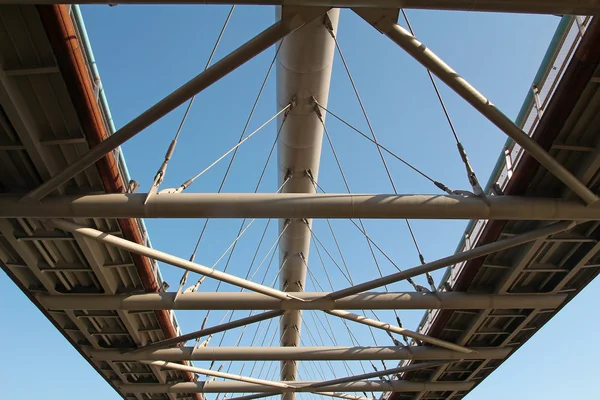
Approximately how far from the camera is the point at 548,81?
1132 centimetres

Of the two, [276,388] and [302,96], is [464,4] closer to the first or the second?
[302,96]

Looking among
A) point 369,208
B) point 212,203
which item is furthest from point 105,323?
point 369,208

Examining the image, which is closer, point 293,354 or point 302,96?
point 302,96

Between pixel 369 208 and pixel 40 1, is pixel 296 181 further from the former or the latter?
pixel 40 1

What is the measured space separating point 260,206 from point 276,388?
1572 centimetres

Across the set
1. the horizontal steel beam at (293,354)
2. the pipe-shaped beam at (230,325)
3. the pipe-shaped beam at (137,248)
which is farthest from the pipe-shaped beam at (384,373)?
the pipe-shaped beam at (137,248)

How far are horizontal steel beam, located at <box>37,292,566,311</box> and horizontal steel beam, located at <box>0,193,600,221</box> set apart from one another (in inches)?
215

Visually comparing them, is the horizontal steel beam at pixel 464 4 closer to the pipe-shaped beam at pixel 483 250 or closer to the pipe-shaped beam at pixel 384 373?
the pipe-shaped beam at pixel 483 250

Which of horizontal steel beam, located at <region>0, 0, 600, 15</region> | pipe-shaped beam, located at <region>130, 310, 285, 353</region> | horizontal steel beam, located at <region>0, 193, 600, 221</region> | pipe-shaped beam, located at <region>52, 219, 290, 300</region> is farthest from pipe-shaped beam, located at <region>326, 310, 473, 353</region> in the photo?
horizontal steel beam, located at <region>0, 0, 600, 15</region>

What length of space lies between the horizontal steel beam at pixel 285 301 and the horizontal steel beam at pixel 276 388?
9001 mm

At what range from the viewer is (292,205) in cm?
1098

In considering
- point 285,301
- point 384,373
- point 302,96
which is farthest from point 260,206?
point 384,373

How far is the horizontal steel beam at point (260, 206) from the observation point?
11.0 meters

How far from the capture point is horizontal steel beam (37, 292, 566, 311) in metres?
15.8
